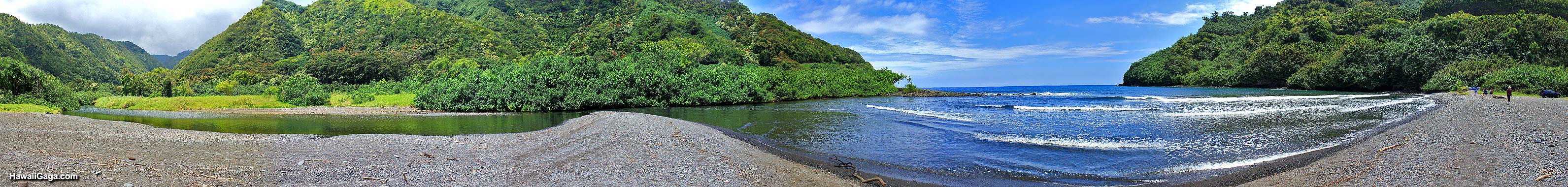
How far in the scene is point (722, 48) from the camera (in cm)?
8619

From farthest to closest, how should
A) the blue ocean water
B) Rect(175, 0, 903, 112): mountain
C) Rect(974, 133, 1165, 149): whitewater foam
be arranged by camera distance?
Rect(175, 0, 903, 112): mountain, Rect(974, 133, 1165, 149): whitewater foam, the blue ocean water

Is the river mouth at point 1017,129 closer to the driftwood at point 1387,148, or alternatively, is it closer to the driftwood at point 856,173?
Result: the driftwood at point 856,173

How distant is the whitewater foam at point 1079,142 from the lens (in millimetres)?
15122

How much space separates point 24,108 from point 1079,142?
39.2 m

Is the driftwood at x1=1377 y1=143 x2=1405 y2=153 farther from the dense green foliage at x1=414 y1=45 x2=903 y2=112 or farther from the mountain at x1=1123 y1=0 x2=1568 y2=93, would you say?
the mountain at x1=1123 y1=0 x2=1568 y2=93

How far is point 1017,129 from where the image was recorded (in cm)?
2075

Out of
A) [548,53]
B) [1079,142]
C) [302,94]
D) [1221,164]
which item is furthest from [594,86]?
[548,53]

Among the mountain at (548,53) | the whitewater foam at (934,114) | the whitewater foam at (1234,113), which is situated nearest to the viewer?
the whitewater foam at (934,114)

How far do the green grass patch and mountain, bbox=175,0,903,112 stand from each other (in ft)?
35.0

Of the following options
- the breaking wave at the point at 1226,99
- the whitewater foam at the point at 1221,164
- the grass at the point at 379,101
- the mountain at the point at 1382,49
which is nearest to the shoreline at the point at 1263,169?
the whitewater foam at the point at 1221,164

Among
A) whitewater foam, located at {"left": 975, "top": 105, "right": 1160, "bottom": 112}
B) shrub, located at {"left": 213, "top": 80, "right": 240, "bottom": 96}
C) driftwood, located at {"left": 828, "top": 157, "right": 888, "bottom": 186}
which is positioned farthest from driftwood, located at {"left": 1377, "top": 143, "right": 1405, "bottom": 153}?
shrub, located at {"left": 213, "top": 80, "right": 240, "bottom": 96}

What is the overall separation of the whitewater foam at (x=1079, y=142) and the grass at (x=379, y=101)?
120ft

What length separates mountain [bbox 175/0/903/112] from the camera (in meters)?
Answer: 37.2

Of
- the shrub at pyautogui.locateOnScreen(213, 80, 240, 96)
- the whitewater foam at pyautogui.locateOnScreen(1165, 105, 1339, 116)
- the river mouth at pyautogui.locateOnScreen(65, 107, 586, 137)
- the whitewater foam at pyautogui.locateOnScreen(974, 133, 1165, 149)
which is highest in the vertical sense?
the shrub at pyautogui.locateOnScreen(213, 80, 240, 96)
